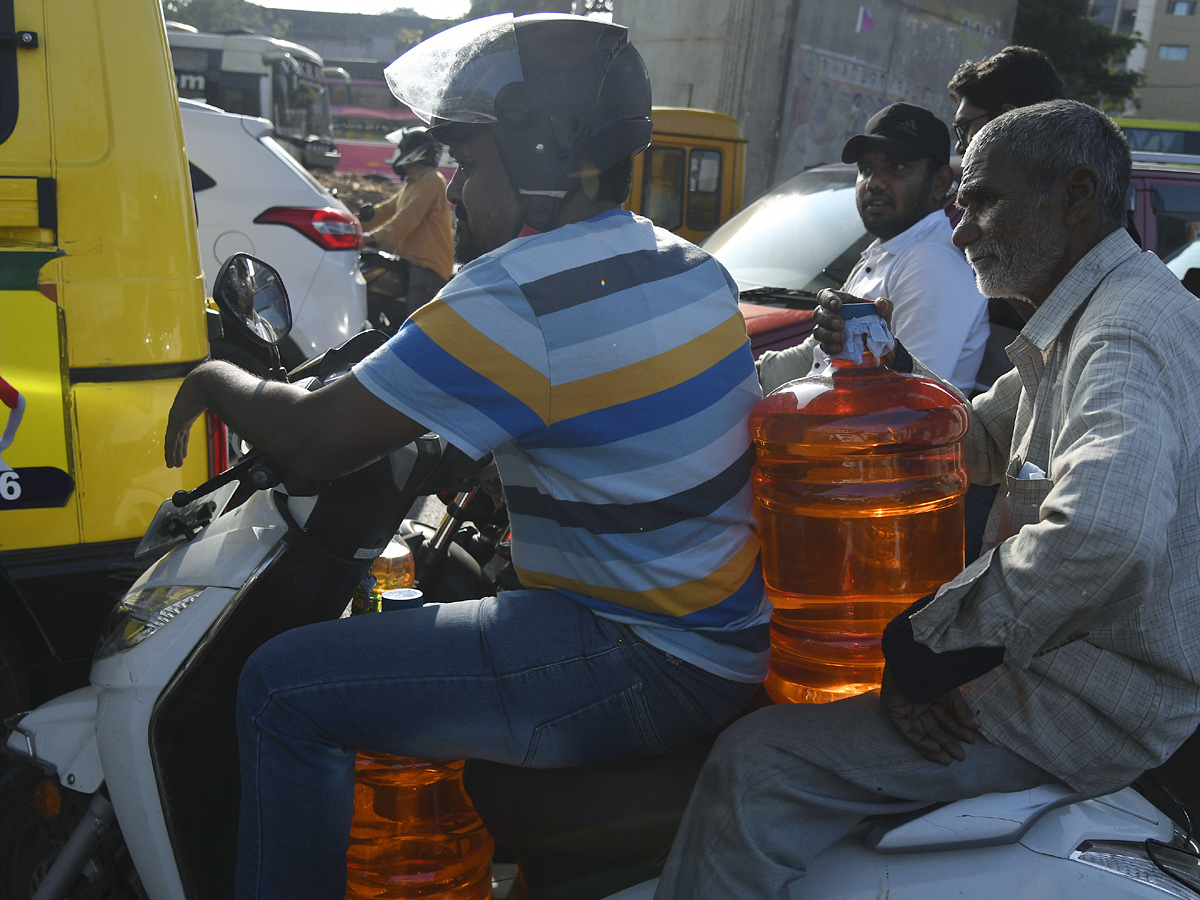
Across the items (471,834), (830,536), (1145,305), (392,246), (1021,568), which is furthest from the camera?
(392,246)

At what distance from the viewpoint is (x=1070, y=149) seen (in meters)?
1.57

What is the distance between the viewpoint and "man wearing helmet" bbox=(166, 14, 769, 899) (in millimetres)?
1510

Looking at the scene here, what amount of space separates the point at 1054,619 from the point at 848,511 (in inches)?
18.7

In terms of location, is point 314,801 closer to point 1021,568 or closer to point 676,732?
point 676,732

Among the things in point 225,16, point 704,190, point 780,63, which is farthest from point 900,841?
point 225,16

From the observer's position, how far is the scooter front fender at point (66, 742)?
1824 mm

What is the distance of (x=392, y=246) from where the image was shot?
920 centimetres

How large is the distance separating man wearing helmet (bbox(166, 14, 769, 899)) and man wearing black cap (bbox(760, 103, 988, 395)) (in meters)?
1.87

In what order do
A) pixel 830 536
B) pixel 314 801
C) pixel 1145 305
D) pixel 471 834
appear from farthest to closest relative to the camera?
pixel 471 834 < pixel 830 536 < pixel 314 801 < pixel 1145 305

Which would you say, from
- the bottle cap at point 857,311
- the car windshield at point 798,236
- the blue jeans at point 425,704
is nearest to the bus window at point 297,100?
the car windshield at point 798,236

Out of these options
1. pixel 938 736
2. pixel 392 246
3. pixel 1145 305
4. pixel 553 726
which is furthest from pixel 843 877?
pixel 392 246

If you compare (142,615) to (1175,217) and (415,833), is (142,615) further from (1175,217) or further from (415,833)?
(1175,217)

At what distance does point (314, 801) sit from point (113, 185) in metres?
1.57

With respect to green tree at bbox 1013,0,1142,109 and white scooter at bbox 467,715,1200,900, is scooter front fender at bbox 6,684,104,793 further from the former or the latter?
green tree at bbox 1013,0,1142,109
